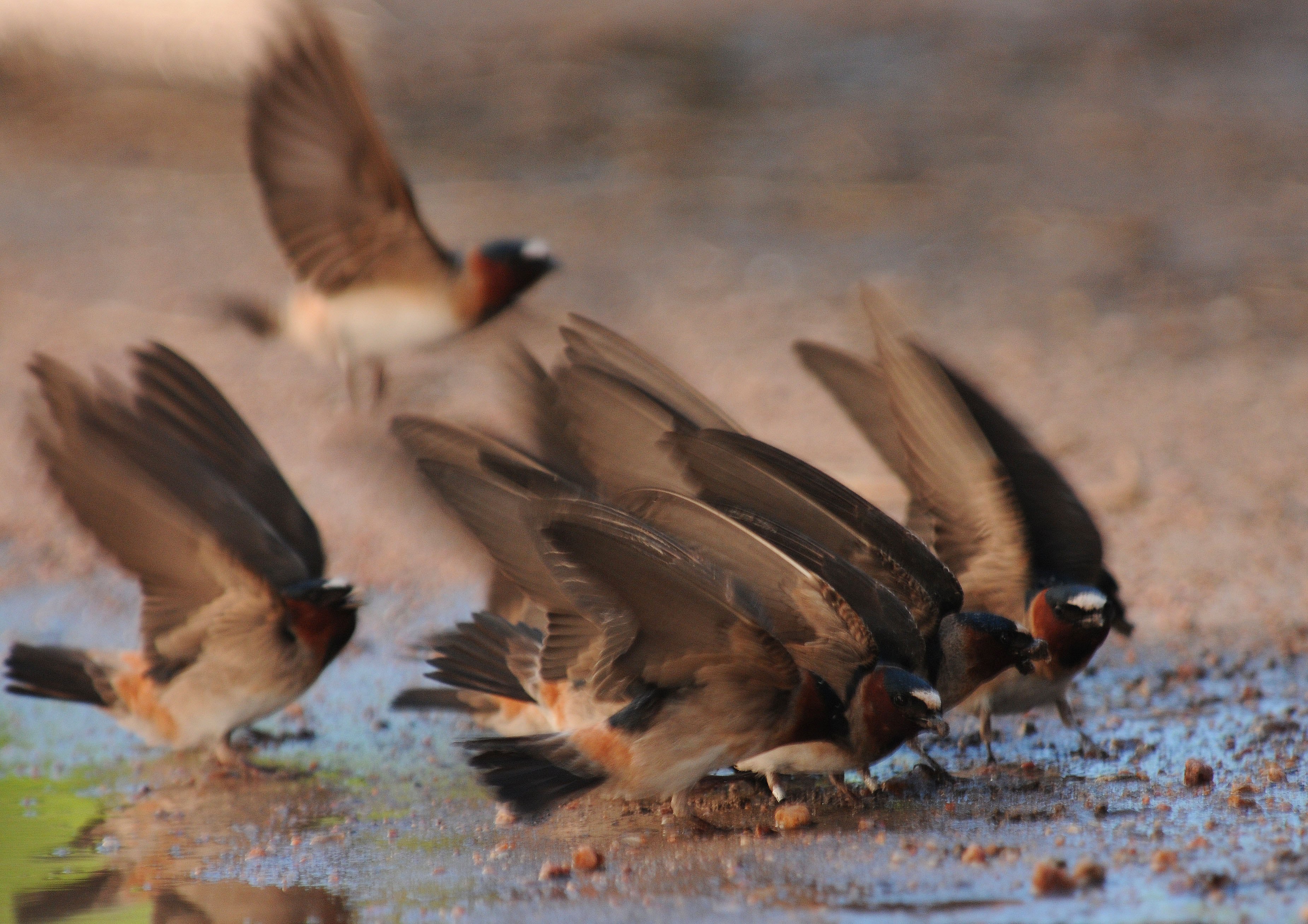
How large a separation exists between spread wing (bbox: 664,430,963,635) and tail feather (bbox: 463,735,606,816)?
0.93 meters

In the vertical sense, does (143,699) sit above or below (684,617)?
below

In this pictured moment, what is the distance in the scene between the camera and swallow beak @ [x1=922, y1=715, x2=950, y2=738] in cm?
481

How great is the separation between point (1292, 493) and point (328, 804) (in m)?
5.43

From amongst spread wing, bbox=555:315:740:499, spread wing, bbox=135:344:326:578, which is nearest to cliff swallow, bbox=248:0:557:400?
spread wing, bbox=135:344:326:578

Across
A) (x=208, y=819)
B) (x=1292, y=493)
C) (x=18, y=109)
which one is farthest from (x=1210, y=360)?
(x=18, y=109)

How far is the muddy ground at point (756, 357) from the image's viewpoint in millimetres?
4520

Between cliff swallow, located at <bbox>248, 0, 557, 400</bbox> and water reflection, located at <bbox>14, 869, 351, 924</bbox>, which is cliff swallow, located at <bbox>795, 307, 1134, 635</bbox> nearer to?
water reflection, located at <bbox>14, 869, 351, 924</bbox>

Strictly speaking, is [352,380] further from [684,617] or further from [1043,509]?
Result: [684,617]

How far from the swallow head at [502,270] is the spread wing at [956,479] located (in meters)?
3.74

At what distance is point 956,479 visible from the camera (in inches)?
230

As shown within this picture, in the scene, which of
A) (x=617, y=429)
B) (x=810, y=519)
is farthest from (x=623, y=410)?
(x=810, y=519)

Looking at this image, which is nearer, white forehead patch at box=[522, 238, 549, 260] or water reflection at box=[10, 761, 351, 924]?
water reflection at box=[10, 761, 351, 924]

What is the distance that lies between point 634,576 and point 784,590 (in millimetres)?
779

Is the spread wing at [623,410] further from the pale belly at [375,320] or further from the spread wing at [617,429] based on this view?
the pale belly at [375,320]
